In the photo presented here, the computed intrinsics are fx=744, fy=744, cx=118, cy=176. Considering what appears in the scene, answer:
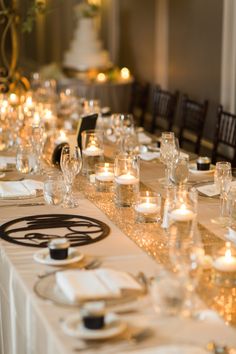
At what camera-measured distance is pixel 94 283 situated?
2244 mm

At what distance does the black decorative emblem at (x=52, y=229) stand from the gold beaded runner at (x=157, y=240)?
11 cm

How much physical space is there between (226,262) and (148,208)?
2.10 ft

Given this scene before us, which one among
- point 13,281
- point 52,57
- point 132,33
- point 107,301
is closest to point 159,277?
point 107,301

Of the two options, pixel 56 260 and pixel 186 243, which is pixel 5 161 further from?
pixel 186 243

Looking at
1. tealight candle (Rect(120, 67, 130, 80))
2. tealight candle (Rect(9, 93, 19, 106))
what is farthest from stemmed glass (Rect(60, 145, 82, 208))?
tealight candle (Rect(120, 67, 130, 80))

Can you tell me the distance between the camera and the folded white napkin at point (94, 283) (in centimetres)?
217

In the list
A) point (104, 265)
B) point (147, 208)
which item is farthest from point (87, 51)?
point (104, 265)

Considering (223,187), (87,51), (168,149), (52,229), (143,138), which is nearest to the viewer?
(52,229)

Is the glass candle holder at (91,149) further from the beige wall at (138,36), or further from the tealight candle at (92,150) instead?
the beige wall at (138,36)

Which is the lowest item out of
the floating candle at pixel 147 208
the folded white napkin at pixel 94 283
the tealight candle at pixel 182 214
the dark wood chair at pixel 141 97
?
the dark wood chair at pixel 141 97

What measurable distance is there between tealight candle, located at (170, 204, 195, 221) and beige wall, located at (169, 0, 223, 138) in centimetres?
448

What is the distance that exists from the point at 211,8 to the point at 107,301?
5.35 meters

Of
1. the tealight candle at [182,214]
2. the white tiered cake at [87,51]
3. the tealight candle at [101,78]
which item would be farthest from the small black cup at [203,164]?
the white tiered cake at [87,51]

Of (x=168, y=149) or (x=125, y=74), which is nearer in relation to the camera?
(x=168, y=149)
